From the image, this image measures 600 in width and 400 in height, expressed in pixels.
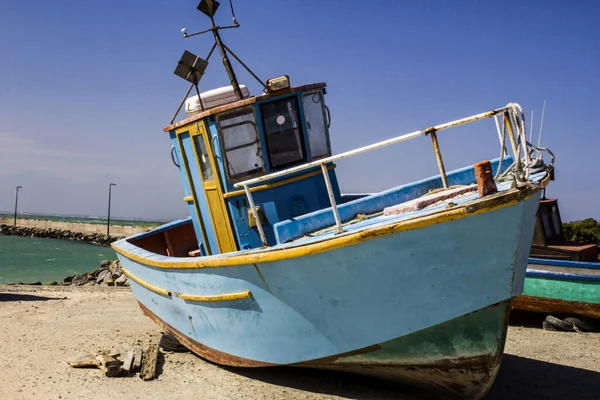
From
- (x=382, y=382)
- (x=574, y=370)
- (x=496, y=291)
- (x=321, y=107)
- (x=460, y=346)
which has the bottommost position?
(x=574, y=370)

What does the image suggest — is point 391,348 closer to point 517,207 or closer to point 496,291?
point 496,291

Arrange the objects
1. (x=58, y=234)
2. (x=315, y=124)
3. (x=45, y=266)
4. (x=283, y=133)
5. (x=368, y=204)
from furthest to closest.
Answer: (x=58, y=234), (x=45, y=266), (x=315, y=124), (x=283, y=133), (x=368, y=204)

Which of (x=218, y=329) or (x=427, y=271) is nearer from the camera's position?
(x=427, y=271)

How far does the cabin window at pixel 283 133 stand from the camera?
268 inches

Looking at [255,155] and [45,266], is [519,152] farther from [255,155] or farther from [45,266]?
[45,266]

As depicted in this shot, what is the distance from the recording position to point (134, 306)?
39.2 ft

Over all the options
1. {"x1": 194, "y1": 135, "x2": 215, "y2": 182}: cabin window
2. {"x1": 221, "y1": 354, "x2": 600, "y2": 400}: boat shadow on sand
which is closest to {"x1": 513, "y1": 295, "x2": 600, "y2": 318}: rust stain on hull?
{"x1": 221, "y1": 354, "x2": 600, "y2": 400}: boat shadow on sand

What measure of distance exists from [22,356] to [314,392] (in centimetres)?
392

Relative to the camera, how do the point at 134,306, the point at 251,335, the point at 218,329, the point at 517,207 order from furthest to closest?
1. the point at 134,306
2. the point at 218,329
3. the point at 251,335
4. the point at 517,207

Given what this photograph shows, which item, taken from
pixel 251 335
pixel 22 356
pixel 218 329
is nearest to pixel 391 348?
pixel 251 335

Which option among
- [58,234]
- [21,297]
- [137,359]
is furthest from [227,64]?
[58,234]

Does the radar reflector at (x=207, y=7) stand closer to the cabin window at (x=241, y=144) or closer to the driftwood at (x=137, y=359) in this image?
the cabin window at (x=241, y=144)

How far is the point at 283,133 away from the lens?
6.92 meters

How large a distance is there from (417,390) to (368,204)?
6.70ft
